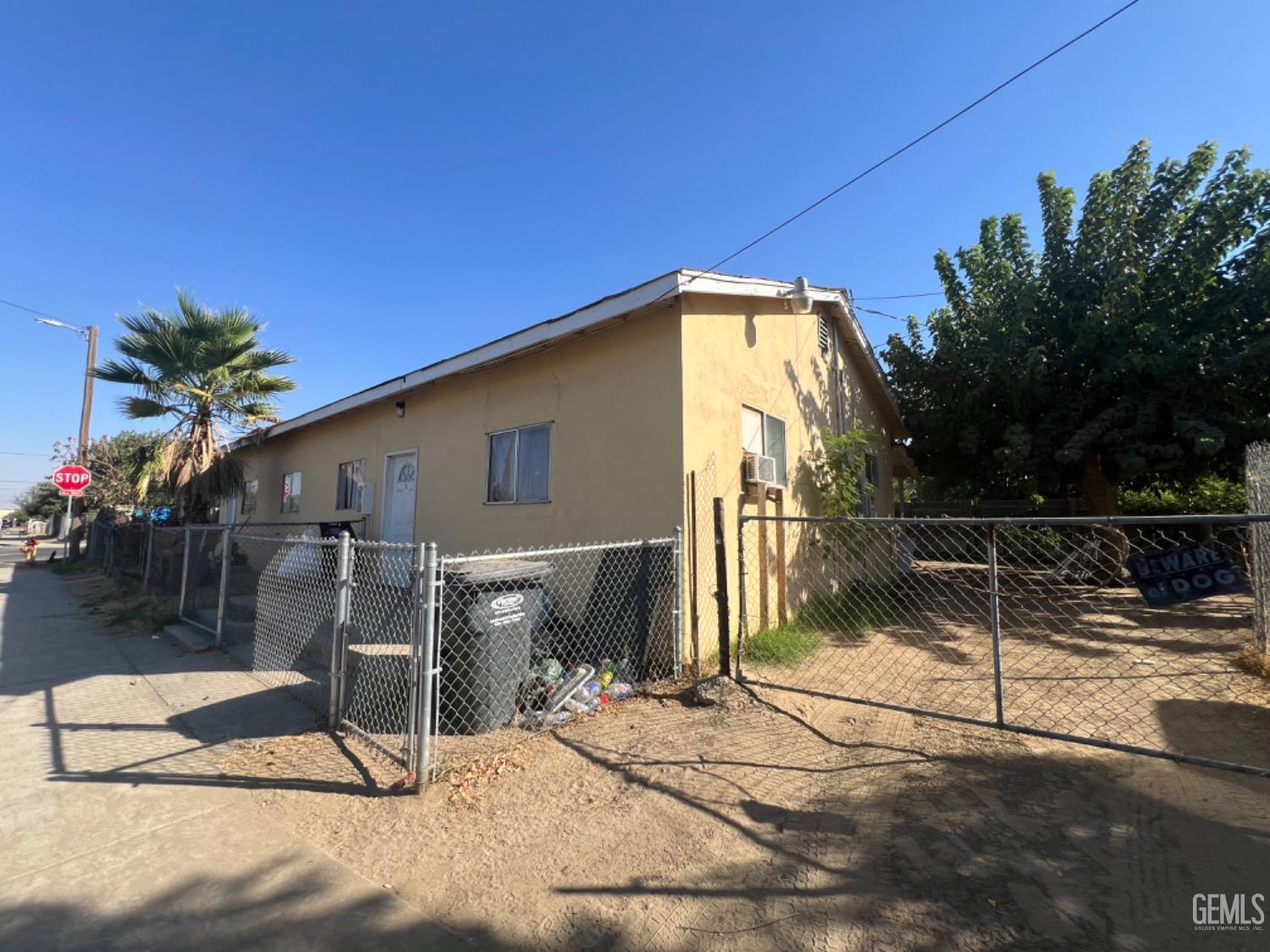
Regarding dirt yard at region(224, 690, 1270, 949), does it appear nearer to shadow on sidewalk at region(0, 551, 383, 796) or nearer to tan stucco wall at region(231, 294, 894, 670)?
shadow on sidewalk at region(0, 551, 383, 796)

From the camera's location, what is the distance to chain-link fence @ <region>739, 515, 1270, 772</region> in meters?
3.60

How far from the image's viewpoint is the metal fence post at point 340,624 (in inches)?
154

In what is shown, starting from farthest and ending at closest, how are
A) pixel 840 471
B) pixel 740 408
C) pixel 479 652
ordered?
pixel 840 471, pixel 740 408, pixel 479 652

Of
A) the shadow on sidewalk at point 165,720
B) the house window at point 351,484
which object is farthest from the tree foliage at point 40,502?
the shadow on sidewalk at point 165,720

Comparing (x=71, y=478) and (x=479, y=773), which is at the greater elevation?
(x=71, y=478)

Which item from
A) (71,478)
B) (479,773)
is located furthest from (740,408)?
(71,478)

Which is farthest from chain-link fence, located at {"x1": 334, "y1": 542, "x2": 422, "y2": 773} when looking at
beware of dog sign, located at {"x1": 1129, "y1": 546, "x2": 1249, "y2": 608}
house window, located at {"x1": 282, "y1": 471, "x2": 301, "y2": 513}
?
house window, located at {"x1": 282, "y1": 471, "x2": 301, "y2": 513}

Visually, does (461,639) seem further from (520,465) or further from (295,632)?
(520,465)

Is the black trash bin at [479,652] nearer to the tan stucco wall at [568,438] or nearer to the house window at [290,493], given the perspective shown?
the tan stucco wall at [568,438]

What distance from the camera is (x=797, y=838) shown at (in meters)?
2.65

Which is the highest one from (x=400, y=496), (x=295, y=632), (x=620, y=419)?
(x=620, y=419)

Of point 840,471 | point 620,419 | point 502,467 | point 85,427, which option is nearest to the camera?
point 620,419

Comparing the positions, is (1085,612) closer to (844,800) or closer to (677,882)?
(844,800)

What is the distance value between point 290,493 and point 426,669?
39.0 ft
